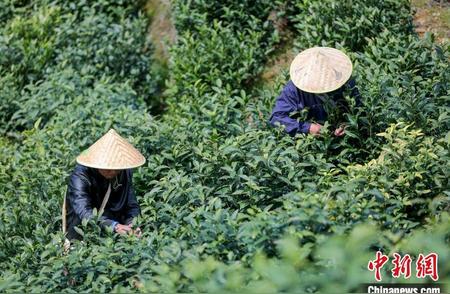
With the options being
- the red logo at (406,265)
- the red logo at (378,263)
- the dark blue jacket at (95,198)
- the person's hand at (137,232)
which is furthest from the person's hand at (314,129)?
the red logo at (378,263)

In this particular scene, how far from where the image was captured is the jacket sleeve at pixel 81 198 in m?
5.83

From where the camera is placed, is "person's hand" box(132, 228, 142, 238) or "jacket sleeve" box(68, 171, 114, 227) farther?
"jacket sleeve" box(68, 171, 114, 227)

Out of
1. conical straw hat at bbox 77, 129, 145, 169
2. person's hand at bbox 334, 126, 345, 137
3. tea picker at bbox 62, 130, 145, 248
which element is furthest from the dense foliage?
conical straw hat at bbox 77, 129, 145, 169

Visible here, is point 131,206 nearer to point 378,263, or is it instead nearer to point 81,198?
point 81,198

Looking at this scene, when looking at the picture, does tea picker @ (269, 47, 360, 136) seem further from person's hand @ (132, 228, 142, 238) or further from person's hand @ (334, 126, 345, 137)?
person's hand @ (132, 228, 142, 238)

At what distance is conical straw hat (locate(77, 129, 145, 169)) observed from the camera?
19.2ft

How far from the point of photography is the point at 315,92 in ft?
21.3

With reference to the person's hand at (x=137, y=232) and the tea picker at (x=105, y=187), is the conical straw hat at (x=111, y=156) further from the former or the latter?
the person's hand at (x=137, y=232)

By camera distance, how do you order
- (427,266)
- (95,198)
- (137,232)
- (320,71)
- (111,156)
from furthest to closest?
1. (320,71)
2. (95,198)
3. (111,156)
4. (137,232)
5. (427,266)

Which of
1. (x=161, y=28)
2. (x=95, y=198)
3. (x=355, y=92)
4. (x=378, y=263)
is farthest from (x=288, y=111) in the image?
(x=161, y=28)

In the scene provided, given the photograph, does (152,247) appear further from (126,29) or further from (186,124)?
(126,29)

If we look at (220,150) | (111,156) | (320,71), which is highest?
(320,71)

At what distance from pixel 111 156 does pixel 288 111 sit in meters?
1.68

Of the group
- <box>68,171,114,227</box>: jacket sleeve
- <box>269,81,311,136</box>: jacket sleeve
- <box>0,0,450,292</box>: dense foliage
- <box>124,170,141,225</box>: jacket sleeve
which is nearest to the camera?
<box>0,0,450,292</box>: dense foliage
